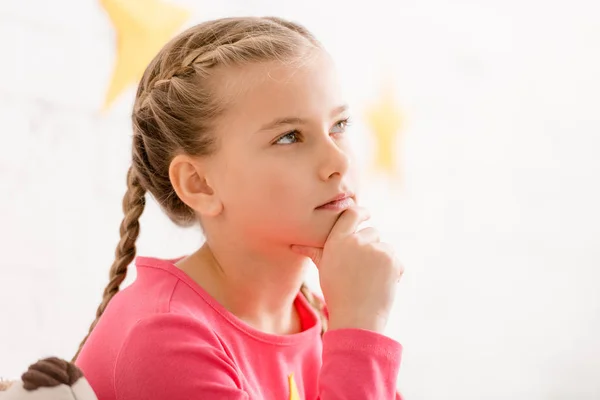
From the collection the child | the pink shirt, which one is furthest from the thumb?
the pink shirt

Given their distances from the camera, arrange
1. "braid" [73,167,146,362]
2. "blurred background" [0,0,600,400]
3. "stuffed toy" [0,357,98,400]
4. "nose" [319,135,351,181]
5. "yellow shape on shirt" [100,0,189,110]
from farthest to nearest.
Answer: "blurred background" [0,0,600,400] → "yellow shape on shirt" [100,0,189,110] → "braid" [73,167,146,362] → "nose" [319,135,351,181] → "stuffed toy" [0,357,98,400]

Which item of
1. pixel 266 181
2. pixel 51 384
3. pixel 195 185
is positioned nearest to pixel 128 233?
pixel 195 185

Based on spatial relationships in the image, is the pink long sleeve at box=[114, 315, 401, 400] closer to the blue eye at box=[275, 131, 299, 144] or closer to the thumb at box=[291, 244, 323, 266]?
the thumb at box=[291, 244, 323, 266]

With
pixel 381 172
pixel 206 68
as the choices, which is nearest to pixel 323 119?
pixel 206 68

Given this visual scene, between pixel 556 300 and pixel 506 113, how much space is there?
528mm

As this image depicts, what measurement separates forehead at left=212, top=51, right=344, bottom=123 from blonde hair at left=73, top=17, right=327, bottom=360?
0.01m

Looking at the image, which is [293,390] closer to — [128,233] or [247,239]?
[247,239]

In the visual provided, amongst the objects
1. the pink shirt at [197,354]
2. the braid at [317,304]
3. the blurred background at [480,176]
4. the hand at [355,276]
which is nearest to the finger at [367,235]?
the hand at [355,276]

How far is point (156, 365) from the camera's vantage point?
3.09 ft

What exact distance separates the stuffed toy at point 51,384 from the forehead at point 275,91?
39cm

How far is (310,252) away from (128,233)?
0.28 meters

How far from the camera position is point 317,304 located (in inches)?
52.3

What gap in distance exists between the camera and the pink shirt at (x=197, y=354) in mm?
942

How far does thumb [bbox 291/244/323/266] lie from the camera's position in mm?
1079
